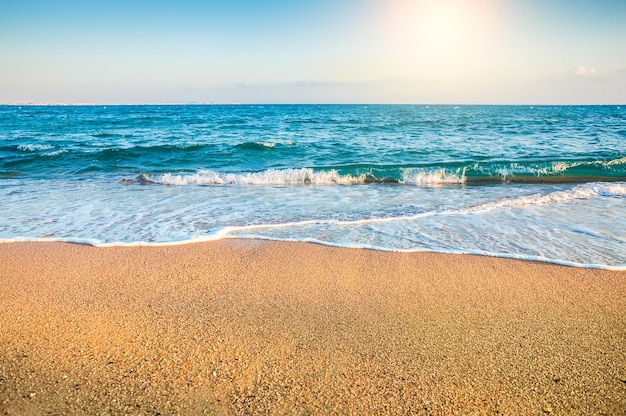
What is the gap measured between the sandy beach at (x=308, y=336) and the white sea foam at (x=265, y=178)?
251 inches

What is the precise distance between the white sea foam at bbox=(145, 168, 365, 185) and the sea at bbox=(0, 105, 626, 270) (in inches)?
2.3

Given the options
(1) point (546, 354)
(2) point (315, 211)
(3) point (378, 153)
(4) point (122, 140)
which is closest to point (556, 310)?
(1) point (546, 354)

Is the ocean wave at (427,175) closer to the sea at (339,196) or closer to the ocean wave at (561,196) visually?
the sea at (339,196)

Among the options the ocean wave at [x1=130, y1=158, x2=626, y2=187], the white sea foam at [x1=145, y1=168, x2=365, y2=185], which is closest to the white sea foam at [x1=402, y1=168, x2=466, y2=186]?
the ocean wave at [x1=130, y1=158, x2=626, y2=187]

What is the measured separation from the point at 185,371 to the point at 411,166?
11067mm

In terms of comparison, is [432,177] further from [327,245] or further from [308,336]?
[308,336]

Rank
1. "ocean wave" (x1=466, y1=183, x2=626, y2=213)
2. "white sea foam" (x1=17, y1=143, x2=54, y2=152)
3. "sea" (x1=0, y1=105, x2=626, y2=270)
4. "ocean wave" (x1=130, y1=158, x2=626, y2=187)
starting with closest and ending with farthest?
1. "sea" (x1=0, y1=105, x2=626, y2=270)
2. "ocean wave" (x1=466, y1=183, x2=626, y2=213)
3. "ocean wave" (x1=130, y1=158, x2=626, y2=187)
4. "white sea foam" (x1=17, y1=143, x2=54, y2=152)

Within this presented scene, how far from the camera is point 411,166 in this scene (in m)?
12.6

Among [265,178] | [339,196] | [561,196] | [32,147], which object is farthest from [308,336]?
[32,147]

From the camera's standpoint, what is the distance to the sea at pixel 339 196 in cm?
537

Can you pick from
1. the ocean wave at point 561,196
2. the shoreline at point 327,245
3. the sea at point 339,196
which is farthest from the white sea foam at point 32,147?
the ocean wave at point 561,196

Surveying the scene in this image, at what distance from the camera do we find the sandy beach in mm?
2279

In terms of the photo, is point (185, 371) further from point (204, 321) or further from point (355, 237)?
point (355, 237)

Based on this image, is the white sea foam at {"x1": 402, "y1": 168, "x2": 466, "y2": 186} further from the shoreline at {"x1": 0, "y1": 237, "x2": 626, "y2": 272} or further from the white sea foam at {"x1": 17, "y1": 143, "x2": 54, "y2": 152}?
the white sea foam at {"x1": 17, "y1": 143, "x2": 54, "y2": 152}
